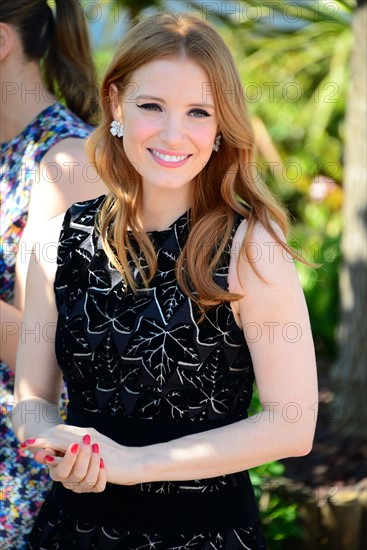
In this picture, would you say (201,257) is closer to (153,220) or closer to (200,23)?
(153,220)

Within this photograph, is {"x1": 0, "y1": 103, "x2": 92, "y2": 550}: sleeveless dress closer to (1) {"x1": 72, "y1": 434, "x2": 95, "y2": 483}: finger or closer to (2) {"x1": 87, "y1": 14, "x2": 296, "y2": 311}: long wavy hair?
(2) {"x1": 87, "y1": 14, "x2": 296, "y2": 311}: long wavy hair

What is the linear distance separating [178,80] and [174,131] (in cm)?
11

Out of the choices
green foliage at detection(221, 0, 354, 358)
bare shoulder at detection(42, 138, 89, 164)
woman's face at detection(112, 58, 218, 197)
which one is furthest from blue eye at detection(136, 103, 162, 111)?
green foliage at detection(221, 0, 354, 358)

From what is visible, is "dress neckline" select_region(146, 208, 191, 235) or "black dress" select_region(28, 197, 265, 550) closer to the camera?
"black dress" select_region(28, 197, 265, 550)

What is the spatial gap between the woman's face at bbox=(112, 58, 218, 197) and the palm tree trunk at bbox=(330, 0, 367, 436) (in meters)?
3.78

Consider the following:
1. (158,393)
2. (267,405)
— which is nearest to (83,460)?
(158,393)

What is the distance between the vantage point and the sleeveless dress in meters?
2.30

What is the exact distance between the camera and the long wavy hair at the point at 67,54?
9.21ft

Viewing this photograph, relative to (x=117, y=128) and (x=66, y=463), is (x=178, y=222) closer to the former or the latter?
(x=117, y=128)

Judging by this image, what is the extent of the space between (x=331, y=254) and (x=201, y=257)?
6352 mm

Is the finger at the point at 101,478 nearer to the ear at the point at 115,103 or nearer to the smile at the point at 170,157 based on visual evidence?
the smile at the point at 170,157

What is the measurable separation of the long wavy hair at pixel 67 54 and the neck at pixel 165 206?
84cm

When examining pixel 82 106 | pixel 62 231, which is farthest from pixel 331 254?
pixel 62 231

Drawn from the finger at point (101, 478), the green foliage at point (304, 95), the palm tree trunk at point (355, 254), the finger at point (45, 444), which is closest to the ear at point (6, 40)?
the finger at point (45, 444)
